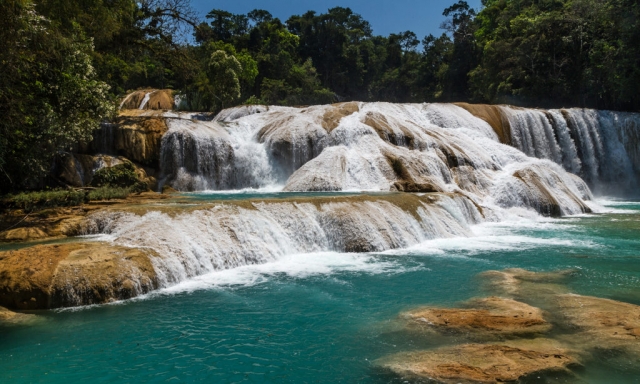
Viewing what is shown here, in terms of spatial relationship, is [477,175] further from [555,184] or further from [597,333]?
[597,333]

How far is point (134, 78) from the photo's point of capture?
45250mm

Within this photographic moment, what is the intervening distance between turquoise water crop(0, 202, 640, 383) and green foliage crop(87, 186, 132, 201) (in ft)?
19.3

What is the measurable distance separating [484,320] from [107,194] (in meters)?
11.1

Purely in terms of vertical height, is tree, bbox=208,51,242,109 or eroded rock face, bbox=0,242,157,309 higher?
tree, bbox=208,51,242,109

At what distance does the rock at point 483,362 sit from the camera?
203 inches

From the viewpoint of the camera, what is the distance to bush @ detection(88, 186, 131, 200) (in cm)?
1355

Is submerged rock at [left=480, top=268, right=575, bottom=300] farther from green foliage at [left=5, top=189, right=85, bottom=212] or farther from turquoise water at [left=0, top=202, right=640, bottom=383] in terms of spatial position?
green foliage at [left=5, top=189, right=85, bottom=212]

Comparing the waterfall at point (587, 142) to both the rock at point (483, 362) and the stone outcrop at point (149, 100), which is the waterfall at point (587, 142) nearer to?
the rock at point (483, 362)

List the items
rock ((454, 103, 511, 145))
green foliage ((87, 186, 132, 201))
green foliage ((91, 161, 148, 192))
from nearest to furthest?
green foliage ((87, 186, 132, 201))
green foliage ((91, 161, 148, 192))
rock ((454, 103, 511, 145))

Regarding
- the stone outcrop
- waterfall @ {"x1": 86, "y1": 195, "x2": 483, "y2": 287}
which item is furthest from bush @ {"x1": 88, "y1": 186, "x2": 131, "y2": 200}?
the stone outcrop

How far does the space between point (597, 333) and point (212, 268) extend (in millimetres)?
6935

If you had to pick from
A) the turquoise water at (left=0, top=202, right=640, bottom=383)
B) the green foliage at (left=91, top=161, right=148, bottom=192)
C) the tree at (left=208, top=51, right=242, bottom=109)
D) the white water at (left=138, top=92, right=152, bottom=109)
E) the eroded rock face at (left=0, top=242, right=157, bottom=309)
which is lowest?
the turquoise water at (left=0, top=202, right=640, bottom=383)

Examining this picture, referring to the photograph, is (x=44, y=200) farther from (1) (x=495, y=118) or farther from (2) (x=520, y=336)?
(1) (x=495, y=118)

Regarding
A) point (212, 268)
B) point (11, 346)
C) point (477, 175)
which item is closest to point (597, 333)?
point (212, 268)
